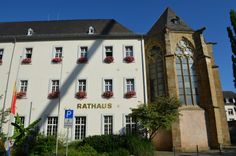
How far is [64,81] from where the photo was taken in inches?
839

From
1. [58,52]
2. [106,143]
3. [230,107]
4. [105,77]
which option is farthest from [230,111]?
[106,143]

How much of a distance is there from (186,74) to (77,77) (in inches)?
491

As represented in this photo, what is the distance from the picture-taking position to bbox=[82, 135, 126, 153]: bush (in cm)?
1681

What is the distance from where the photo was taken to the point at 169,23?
1125 inches

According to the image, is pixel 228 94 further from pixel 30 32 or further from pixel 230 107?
pixel 30 32

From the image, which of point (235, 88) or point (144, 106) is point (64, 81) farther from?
point (235, 88)

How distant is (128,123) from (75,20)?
14.5 m

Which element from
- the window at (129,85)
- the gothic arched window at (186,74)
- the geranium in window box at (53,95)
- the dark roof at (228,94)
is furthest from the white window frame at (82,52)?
the dark roof at (228,94)

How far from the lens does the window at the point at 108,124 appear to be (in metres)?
20.1

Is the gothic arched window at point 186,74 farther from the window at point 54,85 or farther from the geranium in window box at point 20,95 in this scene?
the geranium in window box at point 20,95

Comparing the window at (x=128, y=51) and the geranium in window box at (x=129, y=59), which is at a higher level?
the window at (x=128, y=51)

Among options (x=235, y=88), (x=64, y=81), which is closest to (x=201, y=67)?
(x=235, y=88)

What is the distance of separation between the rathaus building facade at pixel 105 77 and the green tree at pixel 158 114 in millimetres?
2512

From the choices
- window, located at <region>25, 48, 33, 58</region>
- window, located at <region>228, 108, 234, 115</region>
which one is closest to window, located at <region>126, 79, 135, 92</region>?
window, located at <region>25, 48, 33, 58</region>
